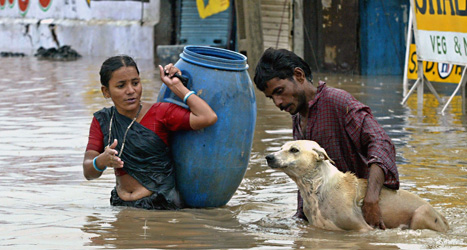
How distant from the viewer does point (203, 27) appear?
69.2 feet

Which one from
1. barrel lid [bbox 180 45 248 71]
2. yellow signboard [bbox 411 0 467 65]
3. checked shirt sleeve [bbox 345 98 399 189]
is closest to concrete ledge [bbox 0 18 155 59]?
yellow signboard [bbox 411 0 467 65]

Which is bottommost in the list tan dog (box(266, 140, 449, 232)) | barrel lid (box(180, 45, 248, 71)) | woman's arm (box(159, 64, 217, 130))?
tan dog (box(266, 140, 449, 232))

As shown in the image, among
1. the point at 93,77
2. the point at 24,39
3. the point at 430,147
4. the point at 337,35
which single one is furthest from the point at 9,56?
the point at 430,147

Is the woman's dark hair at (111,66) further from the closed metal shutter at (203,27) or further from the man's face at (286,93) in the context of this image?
the closed metal shutter at (203,27)

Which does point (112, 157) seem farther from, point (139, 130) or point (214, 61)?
point (214, 61)

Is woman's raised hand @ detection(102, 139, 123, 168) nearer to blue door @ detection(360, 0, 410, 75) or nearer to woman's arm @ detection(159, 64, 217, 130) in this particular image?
woman's arm @ detection(159, 64, 217, 130)

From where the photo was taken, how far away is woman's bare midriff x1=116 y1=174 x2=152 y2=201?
5.14 metres

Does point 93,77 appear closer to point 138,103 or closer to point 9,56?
point 9,56

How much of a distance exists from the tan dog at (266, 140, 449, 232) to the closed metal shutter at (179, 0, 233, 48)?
53.6 ft

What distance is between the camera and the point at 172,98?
5164 millimetres

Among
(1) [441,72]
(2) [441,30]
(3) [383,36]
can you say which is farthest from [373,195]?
(3) [383,36]

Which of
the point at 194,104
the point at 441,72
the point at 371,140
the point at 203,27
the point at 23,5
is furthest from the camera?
the point at 23,5

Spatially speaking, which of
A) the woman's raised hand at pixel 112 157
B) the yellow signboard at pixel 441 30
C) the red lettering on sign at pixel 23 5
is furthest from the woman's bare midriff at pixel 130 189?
the red lettering on sign at pixel 23 5

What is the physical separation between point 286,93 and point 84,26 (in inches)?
882
